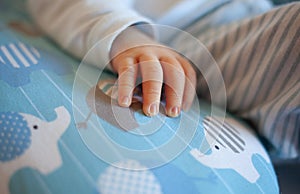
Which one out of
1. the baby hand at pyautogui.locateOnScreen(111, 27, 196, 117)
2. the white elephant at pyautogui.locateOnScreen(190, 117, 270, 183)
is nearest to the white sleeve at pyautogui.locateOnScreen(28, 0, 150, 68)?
the baby hand at pyautogui.locateOnScreen(111, 27, 196, 117)

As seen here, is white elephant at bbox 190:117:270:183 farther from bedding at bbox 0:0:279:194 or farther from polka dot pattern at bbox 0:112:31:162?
polka dot pattern at bbox 0:112:31:162

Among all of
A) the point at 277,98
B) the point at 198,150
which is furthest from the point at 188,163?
the point at 277,98

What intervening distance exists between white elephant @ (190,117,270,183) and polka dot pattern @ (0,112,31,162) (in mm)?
115

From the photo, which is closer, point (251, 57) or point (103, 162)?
point (103, 162)

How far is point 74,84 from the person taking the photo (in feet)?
0.91

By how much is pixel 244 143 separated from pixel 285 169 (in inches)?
5.6

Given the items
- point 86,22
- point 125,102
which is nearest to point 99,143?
point 125,102

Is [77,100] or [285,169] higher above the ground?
[77,100]

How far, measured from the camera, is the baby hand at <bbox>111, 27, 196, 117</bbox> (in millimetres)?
268

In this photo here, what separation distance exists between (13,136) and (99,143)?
0.06 metres

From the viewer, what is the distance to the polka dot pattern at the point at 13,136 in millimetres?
218

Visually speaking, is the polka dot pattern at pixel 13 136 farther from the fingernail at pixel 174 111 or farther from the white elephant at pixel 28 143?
the fingernail at pixel 174 111

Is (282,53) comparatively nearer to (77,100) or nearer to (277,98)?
(277,98)

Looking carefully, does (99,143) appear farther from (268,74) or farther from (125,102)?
(268,74)
